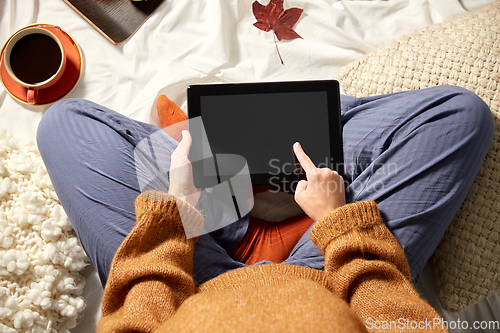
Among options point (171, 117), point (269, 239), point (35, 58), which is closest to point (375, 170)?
point (269, 239)

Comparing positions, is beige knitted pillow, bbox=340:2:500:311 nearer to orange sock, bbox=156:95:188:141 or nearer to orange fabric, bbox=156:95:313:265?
orange fabric, bbox=156:95:313:265

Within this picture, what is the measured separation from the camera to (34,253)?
70 centimetres

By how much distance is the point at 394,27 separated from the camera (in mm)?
956

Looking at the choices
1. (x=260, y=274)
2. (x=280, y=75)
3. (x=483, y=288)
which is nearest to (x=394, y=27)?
(x=280, y=75)

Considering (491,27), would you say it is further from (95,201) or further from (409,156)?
(95,201)

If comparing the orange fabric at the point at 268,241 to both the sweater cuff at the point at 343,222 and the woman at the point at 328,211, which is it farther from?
the sweater cuff at the point at 343,222

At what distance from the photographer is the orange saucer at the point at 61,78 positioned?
86 centimetres

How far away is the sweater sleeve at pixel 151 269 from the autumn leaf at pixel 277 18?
62 cm

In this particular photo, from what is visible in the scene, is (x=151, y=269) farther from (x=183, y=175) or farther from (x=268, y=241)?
(x=268, y=241)

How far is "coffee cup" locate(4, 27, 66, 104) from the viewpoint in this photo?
79 cm

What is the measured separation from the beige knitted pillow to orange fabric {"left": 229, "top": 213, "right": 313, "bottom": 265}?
34 cm

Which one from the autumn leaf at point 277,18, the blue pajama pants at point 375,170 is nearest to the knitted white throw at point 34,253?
the blue pajama pants at point 375,170

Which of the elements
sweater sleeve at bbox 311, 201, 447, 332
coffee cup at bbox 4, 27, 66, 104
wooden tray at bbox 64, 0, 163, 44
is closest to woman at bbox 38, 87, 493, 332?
sweater sleeve at bbox 311, 201, 447, 332

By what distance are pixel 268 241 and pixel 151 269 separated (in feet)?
0.98
